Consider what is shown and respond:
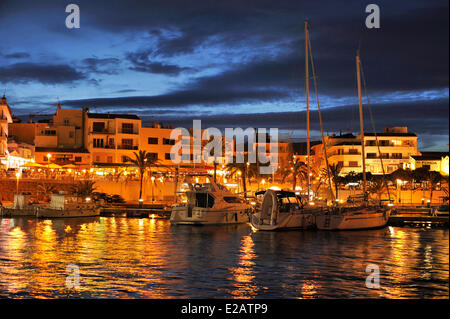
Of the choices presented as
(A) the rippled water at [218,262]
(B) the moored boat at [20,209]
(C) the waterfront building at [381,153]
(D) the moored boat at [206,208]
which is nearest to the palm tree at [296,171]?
(C) the waterfront building at [381,153]

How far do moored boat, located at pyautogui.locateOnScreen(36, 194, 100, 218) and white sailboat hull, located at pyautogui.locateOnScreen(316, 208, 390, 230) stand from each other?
30.3m

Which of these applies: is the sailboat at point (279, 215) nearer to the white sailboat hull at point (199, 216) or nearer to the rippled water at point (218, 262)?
the rippled water at point (218, 262)

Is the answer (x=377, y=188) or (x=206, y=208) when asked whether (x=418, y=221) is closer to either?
(x=377, y=188)

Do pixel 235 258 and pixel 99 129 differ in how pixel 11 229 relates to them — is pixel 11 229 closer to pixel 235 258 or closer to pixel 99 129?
pixel 235 258

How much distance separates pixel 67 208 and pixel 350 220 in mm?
34668

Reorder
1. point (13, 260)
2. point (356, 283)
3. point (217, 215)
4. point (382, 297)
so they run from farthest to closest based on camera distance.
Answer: point (217, 215), point (13, 260), point (356, 283), point (382, 297)

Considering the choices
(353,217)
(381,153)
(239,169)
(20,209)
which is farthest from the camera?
(381,153)

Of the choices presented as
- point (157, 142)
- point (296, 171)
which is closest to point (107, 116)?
point (157, 142)

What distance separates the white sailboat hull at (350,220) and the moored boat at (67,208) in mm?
30317

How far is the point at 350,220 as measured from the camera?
2066 inches
